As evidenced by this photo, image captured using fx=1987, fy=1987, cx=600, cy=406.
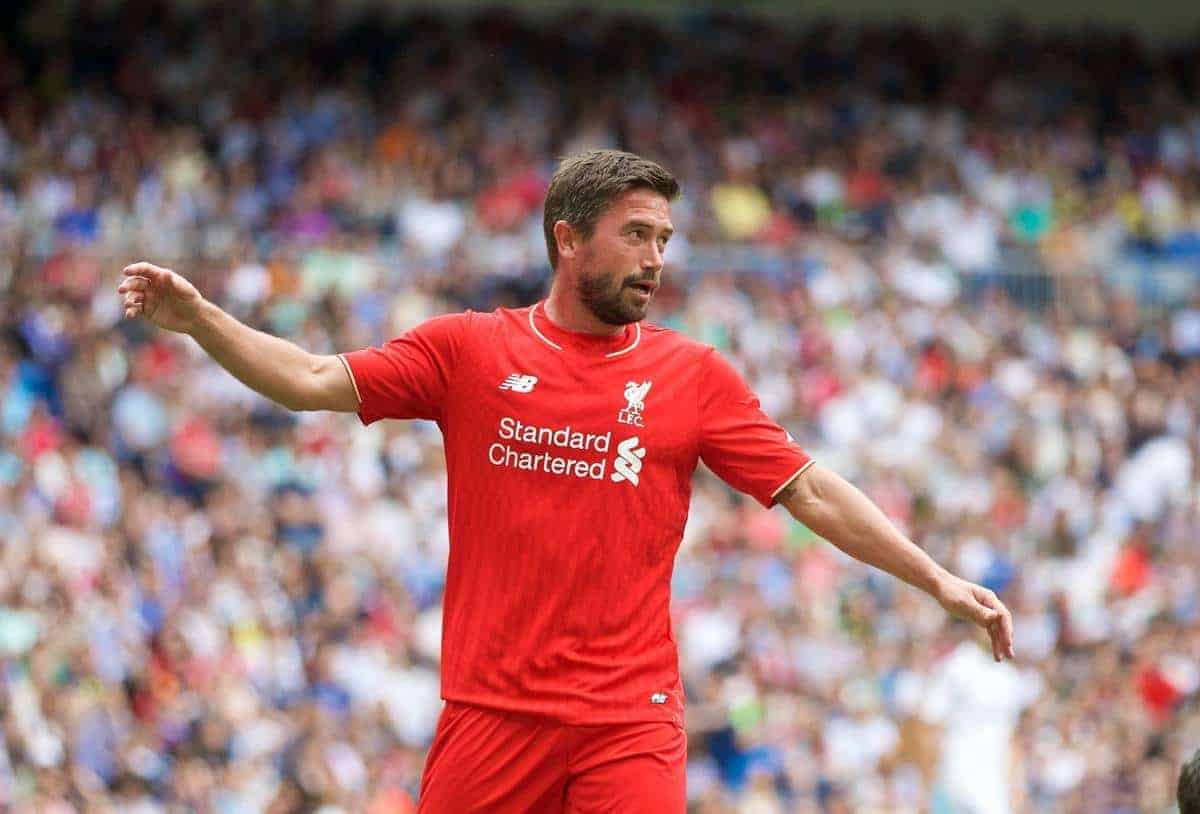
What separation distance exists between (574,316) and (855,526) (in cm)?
90

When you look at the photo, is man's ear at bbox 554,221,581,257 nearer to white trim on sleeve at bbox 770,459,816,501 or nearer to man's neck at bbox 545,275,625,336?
man's neck at bbox 545,275,625,336

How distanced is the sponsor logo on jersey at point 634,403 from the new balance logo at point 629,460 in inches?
2.0

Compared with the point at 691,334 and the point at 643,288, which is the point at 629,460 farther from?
the point at 691,334

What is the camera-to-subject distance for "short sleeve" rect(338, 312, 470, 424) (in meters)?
4.98

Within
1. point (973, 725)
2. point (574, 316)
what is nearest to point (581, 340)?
point (574, 316)

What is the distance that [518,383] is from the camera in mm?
5004

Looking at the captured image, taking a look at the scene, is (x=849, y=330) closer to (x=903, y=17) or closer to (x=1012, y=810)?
(x=1012, y=810)

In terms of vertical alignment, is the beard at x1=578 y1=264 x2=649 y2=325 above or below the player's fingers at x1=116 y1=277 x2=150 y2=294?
above

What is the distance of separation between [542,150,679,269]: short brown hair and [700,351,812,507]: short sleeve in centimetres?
48

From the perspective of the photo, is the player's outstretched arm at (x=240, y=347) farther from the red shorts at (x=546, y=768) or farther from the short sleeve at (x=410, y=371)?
the red shorts at (x=546, y=768)

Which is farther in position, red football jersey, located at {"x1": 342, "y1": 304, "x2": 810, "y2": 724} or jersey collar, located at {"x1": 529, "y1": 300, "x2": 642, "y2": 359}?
jersey collar, located at {"x1": 529, "y1": 300, "x2": 642, "y2": 359}

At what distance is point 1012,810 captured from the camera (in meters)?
12.4

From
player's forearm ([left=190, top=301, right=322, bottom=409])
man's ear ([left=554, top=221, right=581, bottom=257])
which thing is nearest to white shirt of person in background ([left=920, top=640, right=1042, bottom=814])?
man's ear ([left=554, top=221, right=581, bottom=257])

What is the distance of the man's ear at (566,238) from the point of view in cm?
502
